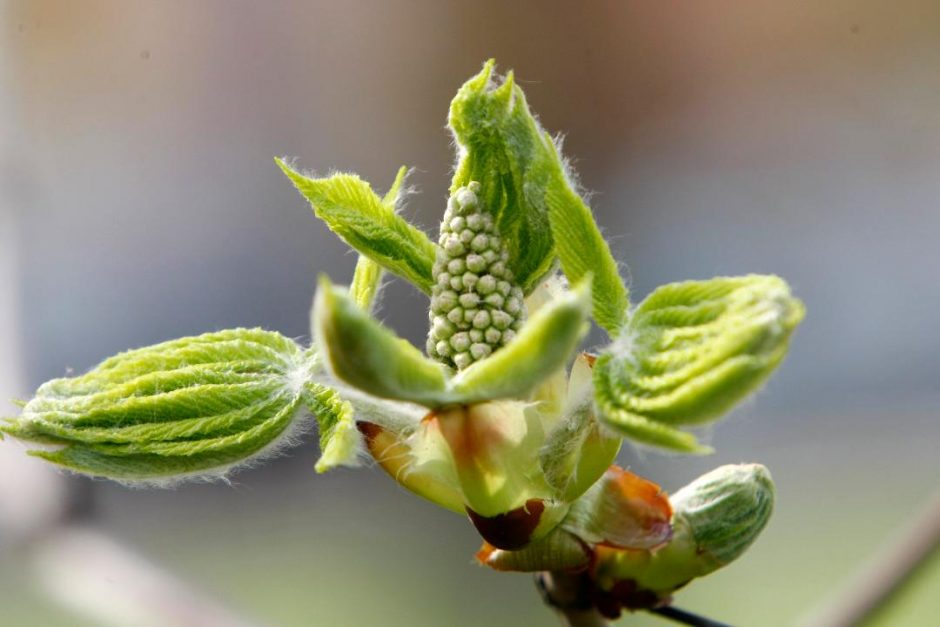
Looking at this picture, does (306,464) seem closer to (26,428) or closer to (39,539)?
(39,539)

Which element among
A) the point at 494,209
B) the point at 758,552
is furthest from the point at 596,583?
the point at 758,552

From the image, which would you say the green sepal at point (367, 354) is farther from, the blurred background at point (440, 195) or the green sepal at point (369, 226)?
the blurred background at point (440, 195)

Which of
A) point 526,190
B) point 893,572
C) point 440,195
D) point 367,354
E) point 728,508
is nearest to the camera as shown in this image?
point 367,354

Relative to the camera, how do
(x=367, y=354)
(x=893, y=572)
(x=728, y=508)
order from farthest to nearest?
(x=893, y=572) < (x=728, y=508) < (x=367, y=354)

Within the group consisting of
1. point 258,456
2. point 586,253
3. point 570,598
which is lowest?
point 570,598

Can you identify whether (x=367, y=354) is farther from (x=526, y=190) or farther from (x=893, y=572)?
(x=893, y=572)

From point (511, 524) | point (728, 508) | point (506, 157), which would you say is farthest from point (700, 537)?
point (506, 157)

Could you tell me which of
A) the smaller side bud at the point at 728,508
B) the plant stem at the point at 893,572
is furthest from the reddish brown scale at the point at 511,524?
the plant stem at the point at 893,572
